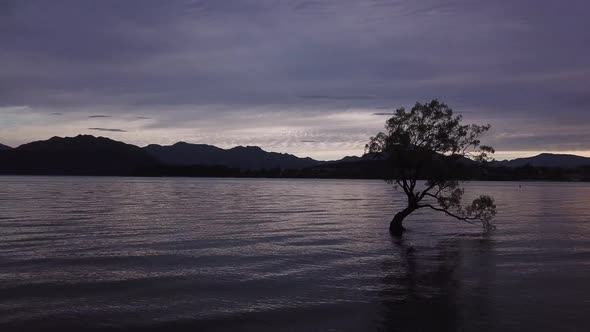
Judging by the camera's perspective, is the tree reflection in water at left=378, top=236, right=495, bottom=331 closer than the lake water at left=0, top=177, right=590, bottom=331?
Yes

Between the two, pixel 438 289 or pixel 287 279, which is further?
pixel 287 279

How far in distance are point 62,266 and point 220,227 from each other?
755 inches

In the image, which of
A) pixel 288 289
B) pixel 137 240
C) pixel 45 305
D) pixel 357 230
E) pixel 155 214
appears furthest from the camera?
pixel 155 214

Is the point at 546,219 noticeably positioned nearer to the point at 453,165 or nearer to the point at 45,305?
the point at 453,165

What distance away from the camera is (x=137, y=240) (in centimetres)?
3481

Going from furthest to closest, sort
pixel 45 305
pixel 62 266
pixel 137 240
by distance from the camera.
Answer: pixel 137 240
pixel 62 266
pixel 45 305

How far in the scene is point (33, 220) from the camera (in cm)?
4534

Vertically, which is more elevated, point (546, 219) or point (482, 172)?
point (482, 172)

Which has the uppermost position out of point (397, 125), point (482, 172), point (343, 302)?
point (397, 125)

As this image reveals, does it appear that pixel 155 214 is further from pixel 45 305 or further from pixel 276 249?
pixel 45 305

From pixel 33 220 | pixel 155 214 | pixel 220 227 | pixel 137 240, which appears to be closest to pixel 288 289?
pixel 137 240

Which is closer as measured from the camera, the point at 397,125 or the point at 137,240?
the point at 137,240

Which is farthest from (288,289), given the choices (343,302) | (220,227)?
(220,227)

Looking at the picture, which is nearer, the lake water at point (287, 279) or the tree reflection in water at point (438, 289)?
the tree reflection in water at point (438, 289)
